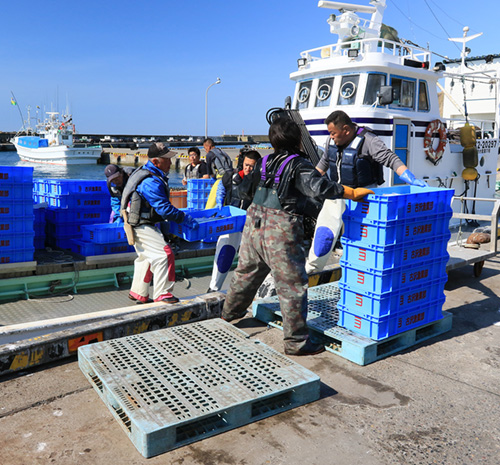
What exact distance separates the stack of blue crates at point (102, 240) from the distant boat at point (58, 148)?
188ft

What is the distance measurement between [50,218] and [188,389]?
5832 millimetres

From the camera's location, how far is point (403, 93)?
10.1 meters

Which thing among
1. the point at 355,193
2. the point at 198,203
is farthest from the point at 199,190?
the point at 355,193

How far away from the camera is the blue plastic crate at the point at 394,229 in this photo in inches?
155

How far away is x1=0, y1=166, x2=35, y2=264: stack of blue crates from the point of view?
21.2 ft

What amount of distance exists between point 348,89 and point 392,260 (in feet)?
21.7

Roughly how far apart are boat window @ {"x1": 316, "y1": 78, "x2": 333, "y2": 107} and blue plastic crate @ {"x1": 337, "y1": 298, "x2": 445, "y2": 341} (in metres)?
6.54

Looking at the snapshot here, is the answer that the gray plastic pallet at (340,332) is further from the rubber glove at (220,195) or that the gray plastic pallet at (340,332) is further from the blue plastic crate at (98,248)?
the blue plastic crate at (98,248)

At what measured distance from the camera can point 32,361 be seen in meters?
3.79

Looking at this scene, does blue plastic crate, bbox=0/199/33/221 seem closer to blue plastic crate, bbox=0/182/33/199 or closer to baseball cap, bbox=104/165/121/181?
blue plastic crate, bbox=0/182/33/199

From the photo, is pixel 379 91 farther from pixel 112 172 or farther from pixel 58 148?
pixel 58 148

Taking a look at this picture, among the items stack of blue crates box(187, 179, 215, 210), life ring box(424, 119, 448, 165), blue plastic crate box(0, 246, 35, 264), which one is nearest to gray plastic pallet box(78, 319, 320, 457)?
blue plastic crate box(0, 246, 35, 264)

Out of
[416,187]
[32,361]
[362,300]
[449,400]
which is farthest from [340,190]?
[32,361]

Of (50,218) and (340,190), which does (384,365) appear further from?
(50,218)
